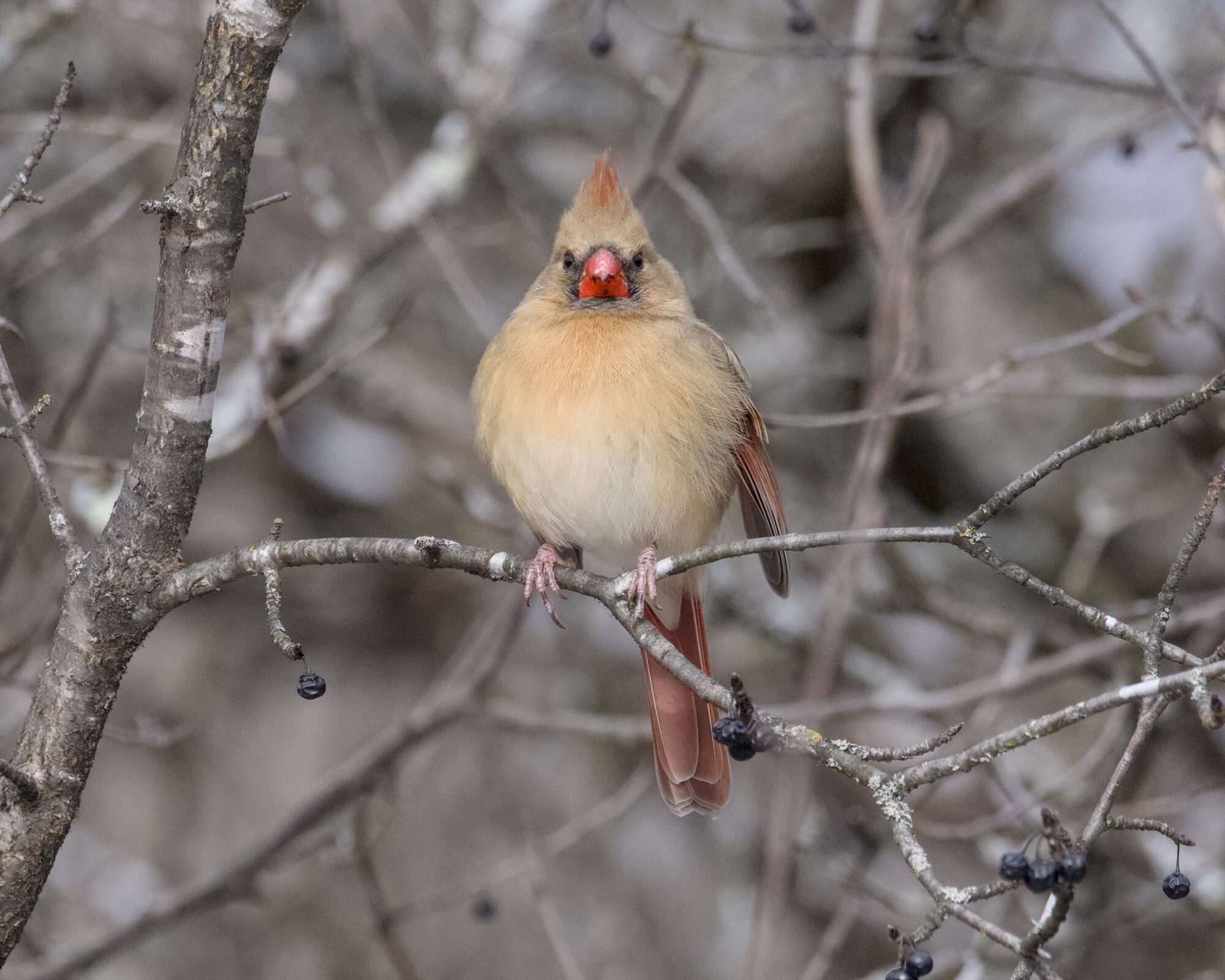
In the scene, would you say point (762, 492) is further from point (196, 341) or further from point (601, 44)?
point (196, 341)

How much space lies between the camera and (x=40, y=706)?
81.4 inches

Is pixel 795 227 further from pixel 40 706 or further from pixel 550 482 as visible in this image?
pixel 40 706

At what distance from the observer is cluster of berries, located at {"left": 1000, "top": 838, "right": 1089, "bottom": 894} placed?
1386mm

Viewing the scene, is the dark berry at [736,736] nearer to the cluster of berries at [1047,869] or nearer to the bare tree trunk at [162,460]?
the cluster of berries at [1047,869]

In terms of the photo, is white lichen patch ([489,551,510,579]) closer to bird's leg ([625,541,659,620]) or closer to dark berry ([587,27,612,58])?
bird's leg ([625,541,659,620])

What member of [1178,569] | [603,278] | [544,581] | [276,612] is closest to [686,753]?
[544,581]

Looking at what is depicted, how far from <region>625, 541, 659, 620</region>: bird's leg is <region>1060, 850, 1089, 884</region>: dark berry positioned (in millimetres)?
993

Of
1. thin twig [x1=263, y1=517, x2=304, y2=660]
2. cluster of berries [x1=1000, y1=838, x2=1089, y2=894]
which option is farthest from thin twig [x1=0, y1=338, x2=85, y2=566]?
cluster of berries [x1=1000, y1=838, x2=1089, y2=894]

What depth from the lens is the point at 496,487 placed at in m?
4.80

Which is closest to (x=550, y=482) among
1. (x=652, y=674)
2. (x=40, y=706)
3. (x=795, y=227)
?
(x=652, y=674)

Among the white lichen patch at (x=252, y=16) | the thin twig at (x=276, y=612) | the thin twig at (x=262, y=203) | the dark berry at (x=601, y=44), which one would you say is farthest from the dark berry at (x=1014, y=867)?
the dark berry at (x=601, y=44)

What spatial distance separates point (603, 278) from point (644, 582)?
1.02 m

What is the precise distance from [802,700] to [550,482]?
0.87 m

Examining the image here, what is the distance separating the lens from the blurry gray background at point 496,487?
4.48 metres
